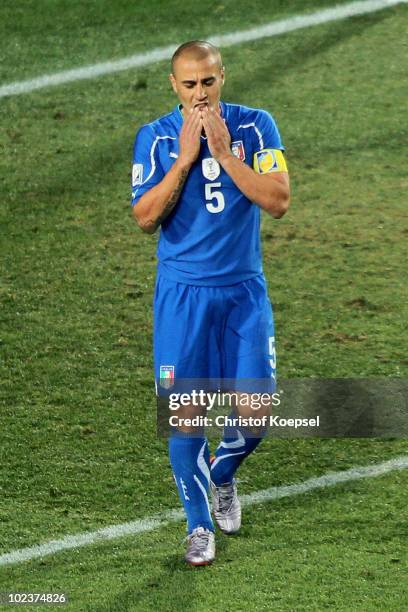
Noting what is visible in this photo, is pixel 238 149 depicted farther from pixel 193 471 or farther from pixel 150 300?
pixel 150 300

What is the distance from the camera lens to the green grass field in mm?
6285

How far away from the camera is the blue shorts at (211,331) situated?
20.4ft

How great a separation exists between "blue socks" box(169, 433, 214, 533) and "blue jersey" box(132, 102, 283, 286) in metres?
0.63

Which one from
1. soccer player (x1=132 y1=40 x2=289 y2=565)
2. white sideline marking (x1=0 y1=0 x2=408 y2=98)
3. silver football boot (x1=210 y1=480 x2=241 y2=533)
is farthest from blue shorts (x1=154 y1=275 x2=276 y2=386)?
white sideline marking (x1=0 y1=0 x2=408 y2=98)

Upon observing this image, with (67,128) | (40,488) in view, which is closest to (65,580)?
(40,488)

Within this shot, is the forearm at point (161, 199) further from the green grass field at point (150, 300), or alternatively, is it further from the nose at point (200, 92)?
the green grass field at point (150, 300)

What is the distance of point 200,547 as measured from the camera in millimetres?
6301

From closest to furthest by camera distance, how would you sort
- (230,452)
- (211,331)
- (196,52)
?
(196,52)
(211,331)
(230,452)

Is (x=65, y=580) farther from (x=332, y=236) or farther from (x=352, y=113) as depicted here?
(x=352, y=113)

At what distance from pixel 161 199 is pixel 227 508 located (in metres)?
1.38

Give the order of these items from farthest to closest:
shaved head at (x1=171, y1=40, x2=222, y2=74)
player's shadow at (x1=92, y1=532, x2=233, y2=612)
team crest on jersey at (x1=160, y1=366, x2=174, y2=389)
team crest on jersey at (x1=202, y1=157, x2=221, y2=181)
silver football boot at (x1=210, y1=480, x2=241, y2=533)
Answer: silver football boot at (x1=210, y1=480, x2=241, y2=533), team crest on jersey at (x1=160, y1=366, x2=174, y2=389), team crest on jersey at (x1=202, y1=157, x2=221, y2=181), shaved head at (x1=171, y1=40, x2=222, y2=74), player's shadow at (x1=92, y1=532, x2=233, y2=612)

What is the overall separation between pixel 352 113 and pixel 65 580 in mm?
5720

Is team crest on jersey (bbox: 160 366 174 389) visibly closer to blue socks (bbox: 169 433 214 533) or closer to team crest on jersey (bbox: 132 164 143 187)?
blue socks (bbox: 169 433 214 533)

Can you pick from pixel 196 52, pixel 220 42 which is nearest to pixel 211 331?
pixel 196 52
